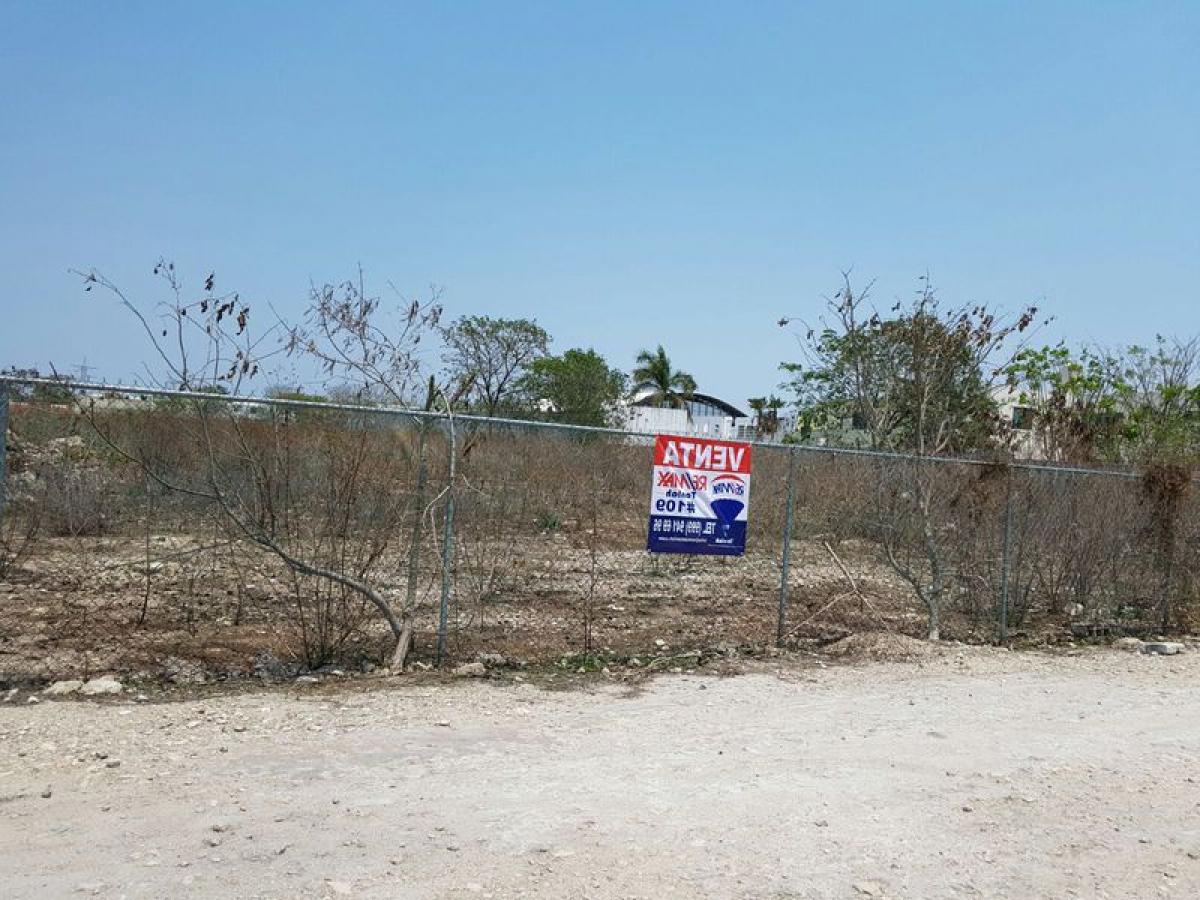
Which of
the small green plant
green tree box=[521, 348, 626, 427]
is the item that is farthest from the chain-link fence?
green tree box=[521, 348, 626, 427]

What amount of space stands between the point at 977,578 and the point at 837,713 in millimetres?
3954

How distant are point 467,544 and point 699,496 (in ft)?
6.51

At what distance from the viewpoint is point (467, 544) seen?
805 cm

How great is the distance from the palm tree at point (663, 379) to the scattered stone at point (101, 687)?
190 ft

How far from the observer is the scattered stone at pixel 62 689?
6465 mm

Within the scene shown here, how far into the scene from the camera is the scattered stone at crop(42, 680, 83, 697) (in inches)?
255

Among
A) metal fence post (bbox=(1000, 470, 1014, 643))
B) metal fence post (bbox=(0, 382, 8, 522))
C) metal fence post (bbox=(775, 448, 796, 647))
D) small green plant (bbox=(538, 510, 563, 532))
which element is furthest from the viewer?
metal fence post (bbox=(1000, 470, 1014, 643))

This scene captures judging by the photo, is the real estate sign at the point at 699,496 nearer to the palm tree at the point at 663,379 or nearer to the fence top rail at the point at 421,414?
the fence top rail at the point at 421,414

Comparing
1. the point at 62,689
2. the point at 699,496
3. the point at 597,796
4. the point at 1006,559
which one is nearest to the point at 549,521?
the point at 699,496

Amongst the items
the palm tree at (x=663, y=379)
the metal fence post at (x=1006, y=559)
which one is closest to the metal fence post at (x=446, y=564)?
the metal fence post at (x=1006, y=559)

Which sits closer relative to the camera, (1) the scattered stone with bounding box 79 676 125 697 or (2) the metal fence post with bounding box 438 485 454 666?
(1) the scattered stone with bounding box 79 676 125 697

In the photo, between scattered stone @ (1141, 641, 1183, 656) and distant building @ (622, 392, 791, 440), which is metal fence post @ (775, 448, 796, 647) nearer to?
distant building @ (622, 392, 791, 440)

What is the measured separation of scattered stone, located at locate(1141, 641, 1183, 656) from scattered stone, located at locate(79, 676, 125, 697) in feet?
30.0

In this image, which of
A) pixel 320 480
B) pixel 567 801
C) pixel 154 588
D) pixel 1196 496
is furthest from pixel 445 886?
pixel 1196 496
